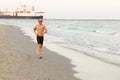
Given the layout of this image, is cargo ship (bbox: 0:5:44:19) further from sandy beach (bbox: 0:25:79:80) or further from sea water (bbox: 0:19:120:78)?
sandy beach (bbox: 0:25:79:80)

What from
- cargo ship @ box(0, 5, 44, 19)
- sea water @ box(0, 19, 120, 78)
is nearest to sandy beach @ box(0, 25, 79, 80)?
sea water @ box(0, 19, 120, 78)

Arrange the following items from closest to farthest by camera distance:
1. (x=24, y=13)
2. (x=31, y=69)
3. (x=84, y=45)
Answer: (x=31, y=69) → (x=84, y=45) → (x=24, y=13)

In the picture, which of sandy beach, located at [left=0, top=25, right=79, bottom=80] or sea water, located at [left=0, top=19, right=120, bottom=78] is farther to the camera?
sea water, located at [left=0, top=19, right=120, bottom=78]

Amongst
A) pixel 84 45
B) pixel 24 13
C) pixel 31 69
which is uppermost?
pixel 31 69

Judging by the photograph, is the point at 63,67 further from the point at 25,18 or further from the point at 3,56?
the point at 25,18

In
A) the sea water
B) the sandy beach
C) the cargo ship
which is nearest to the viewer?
the sandy beach

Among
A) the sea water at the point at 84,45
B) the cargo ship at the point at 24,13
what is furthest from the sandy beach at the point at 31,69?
the cargo ship at the point at 24,13

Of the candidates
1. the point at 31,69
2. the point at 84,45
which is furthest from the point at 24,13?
the point at 31,69

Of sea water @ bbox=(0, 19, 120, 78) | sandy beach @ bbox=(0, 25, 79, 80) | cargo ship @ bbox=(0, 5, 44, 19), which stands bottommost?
cargo ship @ bbox=(0, 5, 44, 19)

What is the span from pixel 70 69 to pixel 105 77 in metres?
1.62

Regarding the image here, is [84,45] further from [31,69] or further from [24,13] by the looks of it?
[24,13]

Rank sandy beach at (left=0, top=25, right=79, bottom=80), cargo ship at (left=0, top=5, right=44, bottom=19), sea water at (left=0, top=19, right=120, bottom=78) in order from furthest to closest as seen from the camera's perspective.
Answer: cargo ship at (left=0, top=5, right=44, bottom=19)
sea water at (left=0, top=19, right=120, bottom=78)
sandy beach at (left=0, top=25, right=79, bottom=80)

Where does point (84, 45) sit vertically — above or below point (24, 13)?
above

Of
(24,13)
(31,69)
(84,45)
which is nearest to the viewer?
(31,69)
